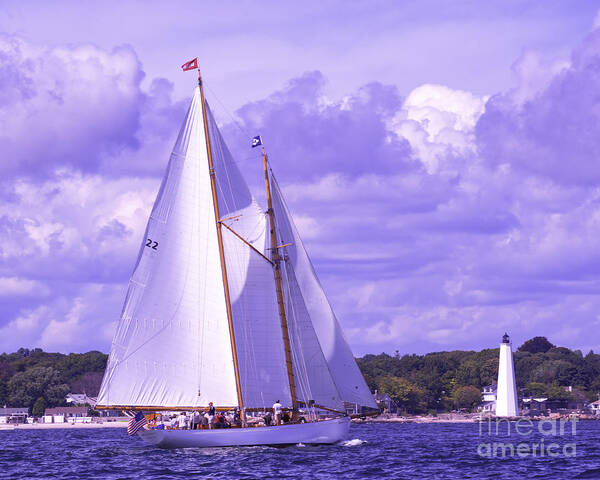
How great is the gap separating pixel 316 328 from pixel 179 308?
27.2 feet

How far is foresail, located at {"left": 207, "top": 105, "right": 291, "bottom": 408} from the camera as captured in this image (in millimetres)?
63188

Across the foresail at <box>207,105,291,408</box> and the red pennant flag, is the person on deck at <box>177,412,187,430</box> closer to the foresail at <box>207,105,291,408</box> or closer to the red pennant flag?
the foresail at <box>207,105,291,408</box>

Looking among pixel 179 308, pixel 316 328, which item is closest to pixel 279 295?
pixel 316 328

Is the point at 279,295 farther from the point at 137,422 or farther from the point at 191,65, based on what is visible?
the point at 191,65

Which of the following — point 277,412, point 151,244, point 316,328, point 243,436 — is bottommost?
point 243,436

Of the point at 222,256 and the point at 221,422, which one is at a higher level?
the point at 222,256

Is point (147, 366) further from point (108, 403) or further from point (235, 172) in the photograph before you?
point (235, 172)

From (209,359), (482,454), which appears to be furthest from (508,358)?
(209,359)

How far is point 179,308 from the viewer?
62125mm

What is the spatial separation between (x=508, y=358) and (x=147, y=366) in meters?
94.6

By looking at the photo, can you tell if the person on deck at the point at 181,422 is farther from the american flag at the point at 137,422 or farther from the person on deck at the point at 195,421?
the american flag at the point at 137,422

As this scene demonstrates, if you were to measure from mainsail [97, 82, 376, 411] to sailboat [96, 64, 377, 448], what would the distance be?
0.06m

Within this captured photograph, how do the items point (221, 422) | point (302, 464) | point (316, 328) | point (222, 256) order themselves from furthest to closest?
point (316, 328) → point (222, 256) → point (221, 422) → point (302, 464)

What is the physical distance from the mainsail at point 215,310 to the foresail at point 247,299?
6 cm
